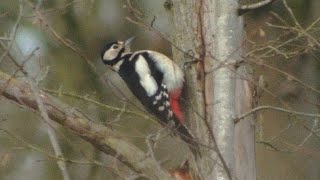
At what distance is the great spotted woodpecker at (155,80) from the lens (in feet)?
Answer: 18.8

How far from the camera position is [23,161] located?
9227 mm

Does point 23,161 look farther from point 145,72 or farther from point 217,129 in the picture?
point 217,129

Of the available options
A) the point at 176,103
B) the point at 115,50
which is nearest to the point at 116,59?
the point at 115,50

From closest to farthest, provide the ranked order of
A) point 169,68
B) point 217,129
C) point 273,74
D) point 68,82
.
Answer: point 217,129
point 169,68
point 273,74
point 68,82

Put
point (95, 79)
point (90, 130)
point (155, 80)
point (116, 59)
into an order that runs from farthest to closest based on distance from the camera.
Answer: point (95, 79) < point (116, 59) < point (155, 80) < point (90, 130)

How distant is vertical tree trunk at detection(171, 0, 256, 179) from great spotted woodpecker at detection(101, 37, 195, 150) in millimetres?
82

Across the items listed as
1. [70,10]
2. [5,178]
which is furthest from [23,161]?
[70,10]

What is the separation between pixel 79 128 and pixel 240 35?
108 cm

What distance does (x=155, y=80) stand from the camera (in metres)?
6.05

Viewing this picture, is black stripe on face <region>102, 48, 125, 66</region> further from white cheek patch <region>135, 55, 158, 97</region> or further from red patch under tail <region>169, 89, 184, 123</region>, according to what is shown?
red patch under tail <region>169, 89, 184, 123</region>

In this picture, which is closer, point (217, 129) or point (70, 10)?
point (217, 129)

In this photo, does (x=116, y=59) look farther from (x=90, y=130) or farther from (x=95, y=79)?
(x=95, y=79)

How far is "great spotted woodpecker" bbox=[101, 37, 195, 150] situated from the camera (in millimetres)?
5727

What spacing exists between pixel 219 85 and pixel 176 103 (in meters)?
0.44
